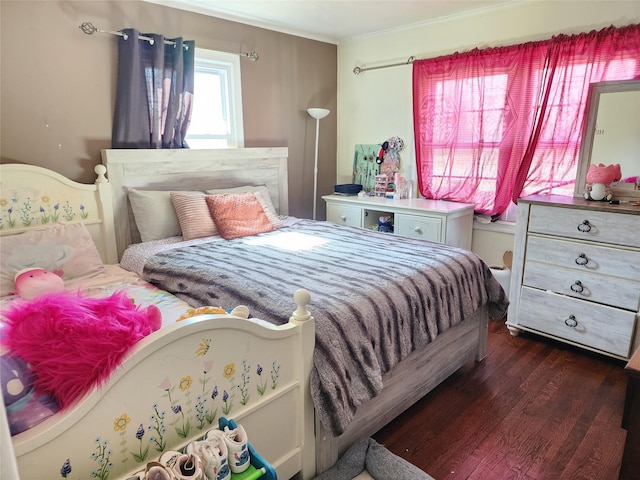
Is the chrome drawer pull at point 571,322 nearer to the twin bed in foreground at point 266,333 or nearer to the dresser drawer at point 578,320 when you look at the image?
the dresser drawer at point 578,320

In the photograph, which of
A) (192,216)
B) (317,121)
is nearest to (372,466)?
(192,216)

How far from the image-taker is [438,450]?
182 centimetres

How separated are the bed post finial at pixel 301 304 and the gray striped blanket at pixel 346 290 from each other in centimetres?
12

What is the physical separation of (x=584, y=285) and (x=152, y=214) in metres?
2.69

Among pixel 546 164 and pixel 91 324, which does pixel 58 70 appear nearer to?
pixel 91 324

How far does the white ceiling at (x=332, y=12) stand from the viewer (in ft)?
9.68

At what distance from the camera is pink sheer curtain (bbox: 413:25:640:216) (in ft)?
8.68

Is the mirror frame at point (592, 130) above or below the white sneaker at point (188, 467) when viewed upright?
above

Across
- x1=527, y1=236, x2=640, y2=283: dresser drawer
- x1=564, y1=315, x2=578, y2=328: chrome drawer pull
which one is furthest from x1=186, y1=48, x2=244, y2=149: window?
x1=564, y1=315, x2=578, y2=328: chrome drawer pull

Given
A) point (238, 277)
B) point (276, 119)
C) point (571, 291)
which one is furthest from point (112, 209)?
point (571, 291)

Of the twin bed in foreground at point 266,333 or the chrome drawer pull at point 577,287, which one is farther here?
the chrome drawer pull at point 577,287

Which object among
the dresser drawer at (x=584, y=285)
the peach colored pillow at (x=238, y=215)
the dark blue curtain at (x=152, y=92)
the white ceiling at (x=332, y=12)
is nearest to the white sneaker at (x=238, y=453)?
the peach colored pillow at (x=238, y=215)

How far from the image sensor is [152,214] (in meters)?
2.73

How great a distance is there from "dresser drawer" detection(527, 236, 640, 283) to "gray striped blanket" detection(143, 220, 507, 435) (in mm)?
475
